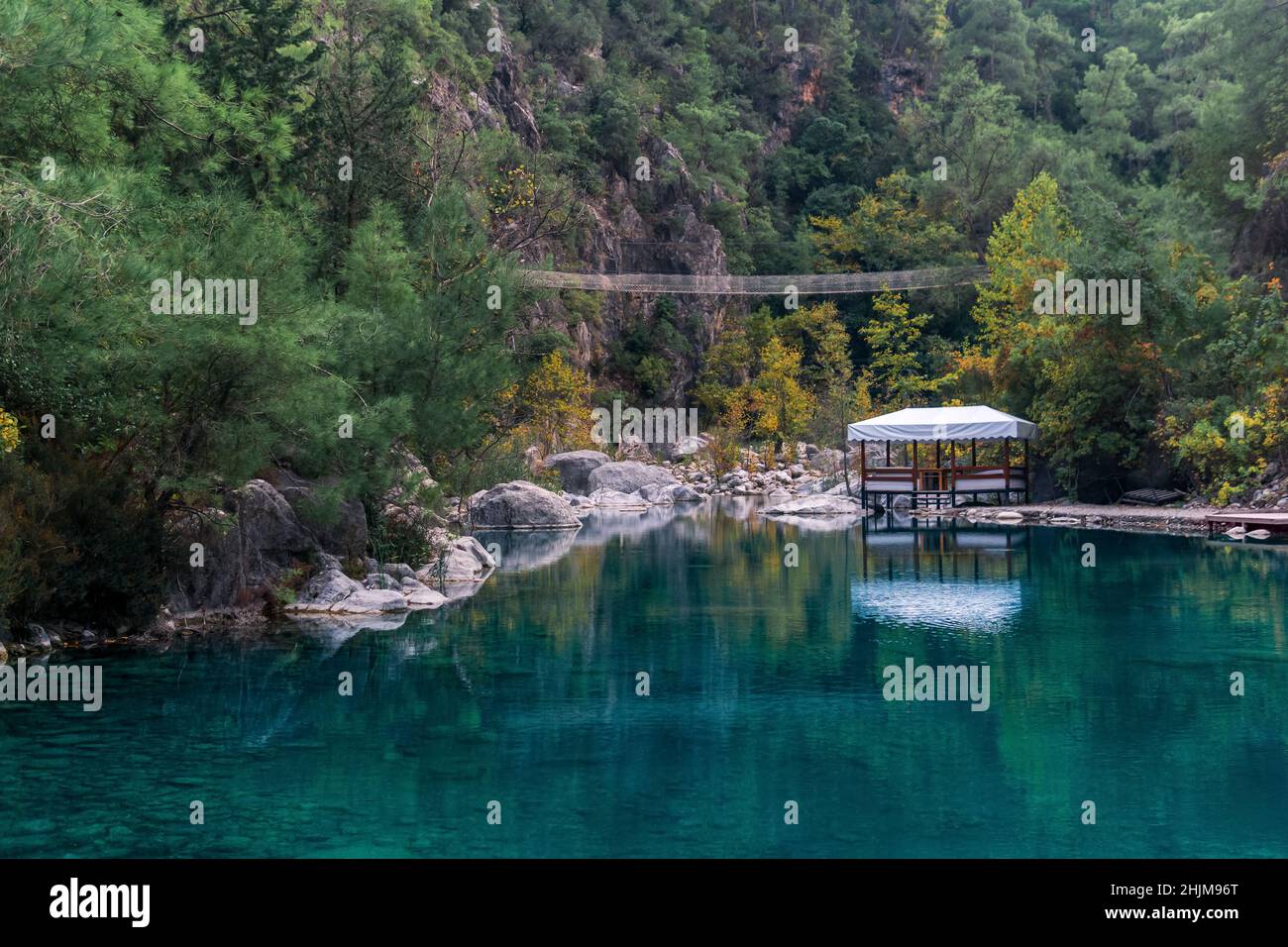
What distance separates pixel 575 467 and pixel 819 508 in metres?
7.44

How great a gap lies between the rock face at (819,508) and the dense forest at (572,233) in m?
4.03

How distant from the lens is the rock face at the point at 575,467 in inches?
1201

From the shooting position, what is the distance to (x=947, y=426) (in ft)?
72.9

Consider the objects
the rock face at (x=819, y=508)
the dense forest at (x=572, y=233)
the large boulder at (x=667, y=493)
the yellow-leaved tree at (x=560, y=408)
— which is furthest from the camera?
the yellow-leaved tree at (x=560, y=408)

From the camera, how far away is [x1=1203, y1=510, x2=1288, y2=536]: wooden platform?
17.5m

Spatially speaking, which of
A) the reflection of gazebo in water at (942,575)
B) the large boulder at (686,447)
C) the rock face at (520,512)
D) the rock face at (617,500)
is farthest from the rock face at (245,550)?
the large boulder at (686,447)

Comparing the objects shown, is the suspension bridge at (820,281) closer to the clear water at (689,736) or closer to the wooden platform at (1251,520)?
the wooden platform at (1251,520)

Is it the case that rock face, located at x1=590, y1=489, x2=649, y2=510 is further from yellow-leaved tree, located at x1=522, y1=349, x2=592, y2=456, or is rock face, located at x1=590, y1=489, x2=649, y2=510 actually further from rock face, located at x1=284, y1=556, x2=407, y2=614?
rock face, located at x1=284, y1=556, x2=407, y2=614

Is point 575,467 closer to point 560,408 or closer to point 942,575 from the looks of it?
point 560,408

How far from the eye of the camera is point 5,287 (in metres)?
6.89

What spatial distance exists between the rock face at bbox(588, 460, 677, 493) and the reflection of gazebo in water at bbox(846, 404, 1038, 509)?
697cm

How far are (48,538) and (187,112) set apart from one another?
4529 mm

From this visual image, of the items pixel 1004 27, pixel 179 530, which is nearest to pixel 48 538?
pixel 179 530

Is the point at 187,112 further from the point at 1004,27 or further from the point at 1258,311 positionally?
the point at 1004,27
